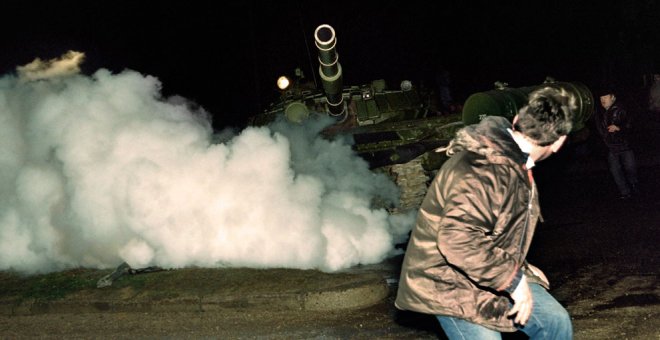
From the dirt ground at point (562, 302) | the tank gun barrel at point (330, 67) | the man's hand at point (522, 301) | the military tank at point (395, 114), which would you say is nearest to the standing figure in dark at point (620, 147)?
the military tank at point (395, 114)

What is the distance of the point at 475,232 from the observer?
2344mm

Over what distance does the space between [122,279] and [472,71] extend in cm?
1789

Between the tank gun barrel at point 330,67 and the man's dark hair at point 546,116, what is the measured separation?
541cm

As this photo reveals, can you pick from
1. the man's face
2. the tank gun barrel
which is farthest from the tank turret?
the tank gun barrel

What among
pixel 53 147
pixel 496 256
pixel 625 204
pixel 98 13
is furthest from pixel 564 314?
pixel 98 13

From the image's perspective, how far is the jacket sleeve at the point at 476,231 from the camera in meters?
2.33

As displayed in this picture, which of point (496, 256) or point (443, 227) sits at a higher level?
point (443, 227)

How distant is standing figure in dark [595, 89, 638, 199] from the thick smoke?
3593mm

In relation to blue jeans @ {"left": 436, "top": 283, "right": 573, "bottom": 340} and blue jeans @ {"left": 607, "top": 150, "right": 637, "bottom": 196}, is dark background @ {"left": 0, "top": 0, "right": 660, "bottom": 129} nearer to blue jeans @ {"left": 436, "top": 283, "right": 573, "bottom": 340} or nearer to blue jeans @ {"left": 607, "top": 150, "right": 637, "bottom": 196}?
blue jeans @ {"left": 607, "top": 150, "right": 637, "bottom": 196}

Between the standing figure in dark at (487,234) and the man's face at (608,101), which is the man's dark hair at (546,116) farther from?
the man's face at (608,101)

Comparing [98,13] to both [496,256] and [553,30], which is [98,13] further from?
[496,256]

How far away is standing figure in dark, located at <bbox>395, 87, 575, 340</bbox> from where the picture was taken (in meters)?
2.35

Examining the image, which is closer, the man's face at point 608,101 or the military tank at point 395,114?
the military tank at point 395,114

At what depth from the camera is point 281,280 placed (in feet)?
20.7
